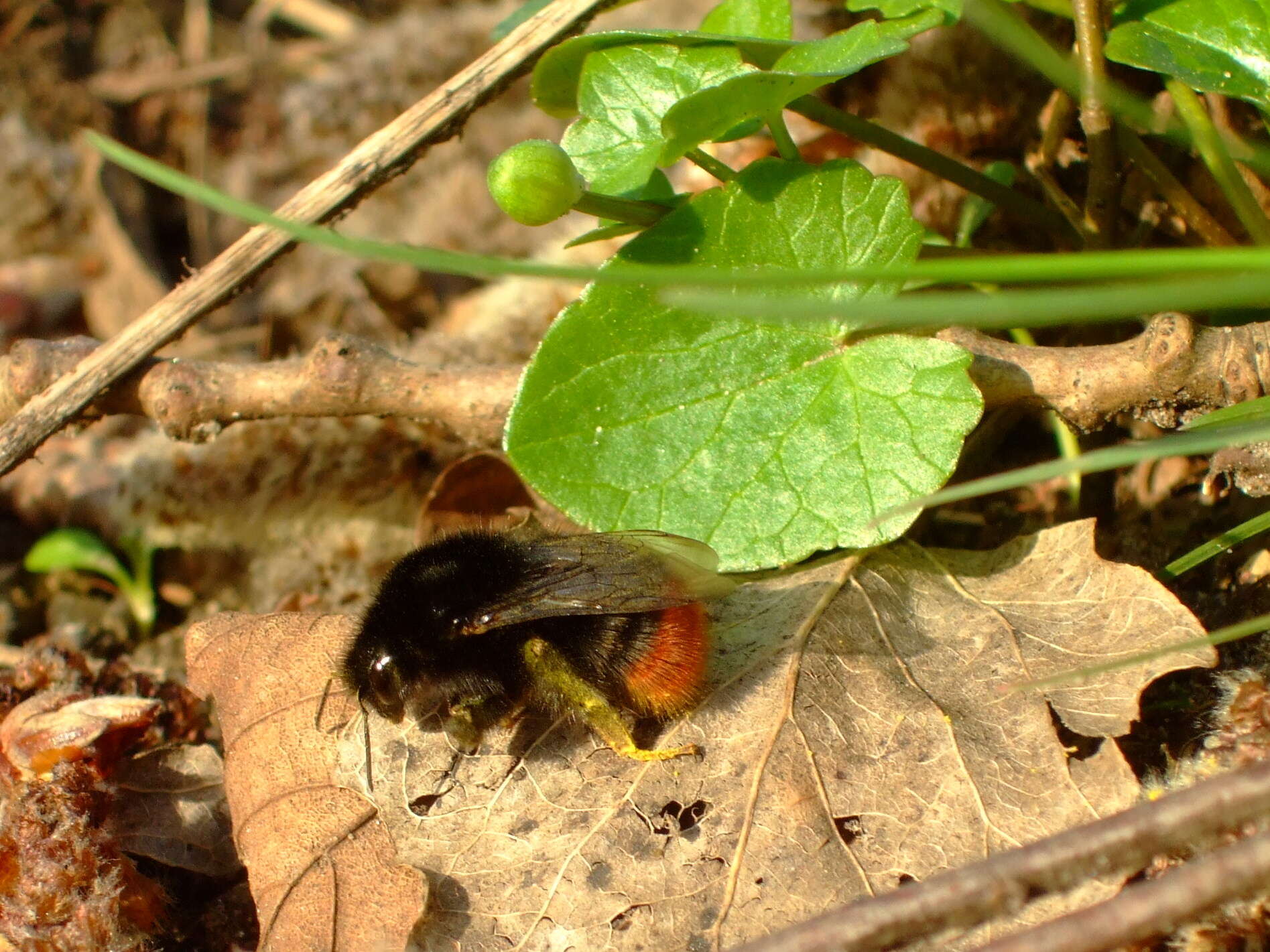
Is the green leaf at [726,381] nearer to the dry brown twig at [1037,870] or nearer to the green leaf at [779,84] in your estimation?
the green leaf at [779,84]

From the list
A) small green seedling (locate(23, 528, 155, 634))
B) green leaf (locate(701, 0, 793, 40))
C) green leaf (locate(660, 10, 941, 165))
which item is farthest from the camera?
small green seedling (locate(23, 528, 155, 634))

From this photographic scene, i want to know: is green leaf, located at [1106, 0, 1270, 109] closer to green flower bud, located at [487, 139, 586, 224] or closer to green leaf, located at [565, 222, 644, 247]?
green leaf, located at [565, 222, 644, 247]

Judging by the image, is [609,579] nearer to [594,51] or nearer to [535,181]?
[535,181]

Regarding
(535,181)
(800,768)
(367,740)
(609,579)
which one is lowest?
(367,740)

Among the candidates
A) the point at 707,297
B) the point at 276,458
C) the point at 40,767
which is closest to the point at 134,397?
the point at 276,458

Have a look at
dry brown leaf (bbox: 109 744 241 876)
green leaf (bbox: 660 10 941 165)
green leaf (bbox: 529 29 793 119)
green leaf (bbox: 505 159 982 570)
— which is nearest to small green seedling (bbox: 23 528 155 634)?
dry brown leaf (bbox: 109 744 241 876)

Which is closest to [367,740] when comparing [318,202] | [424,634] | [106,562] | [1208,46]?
[424,634]
